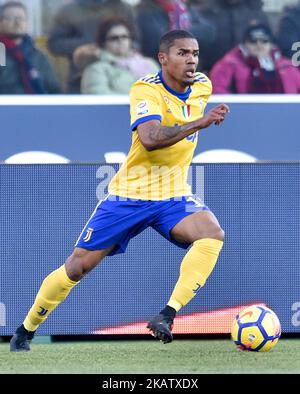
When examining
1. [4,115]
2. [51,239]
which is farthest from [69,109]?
[51,239]

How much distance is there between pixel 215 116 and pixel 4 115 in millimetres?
→ 3338

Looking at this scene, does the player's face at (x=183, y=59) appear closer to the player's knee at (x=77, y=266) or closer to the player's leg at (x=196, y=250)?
the player's leg at (x=196, y=250)

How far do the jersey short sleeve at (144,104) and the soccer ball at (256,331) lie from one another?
1.33m

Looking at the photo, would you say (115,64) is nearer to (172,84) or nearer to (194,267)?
(172,84)

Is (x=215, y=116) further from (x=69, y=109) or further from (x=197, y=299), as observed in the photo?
(x=69, y=109)

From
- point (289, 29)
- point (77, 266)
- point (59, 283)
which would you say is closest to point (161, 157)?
point (77, 266)

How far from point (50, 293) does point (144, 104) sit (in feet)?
4.27

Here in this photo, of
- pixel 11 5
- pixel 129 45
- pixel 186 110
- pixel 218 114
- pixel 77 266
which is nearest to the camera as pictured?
pixel 218 114

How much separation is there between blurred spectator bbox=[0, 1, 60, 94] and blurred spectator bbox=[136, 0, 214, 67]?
0.86 m

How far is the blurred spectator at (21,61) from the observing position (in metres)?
9.25

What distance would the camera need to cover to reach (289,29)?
9.52 metres

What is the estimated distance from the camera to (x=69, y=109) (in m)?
9.19

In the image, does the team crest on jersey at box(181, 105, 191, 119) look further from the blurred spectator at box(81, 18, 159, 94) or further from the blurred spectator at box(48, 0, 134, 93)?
the blurred spectator at box(48, 0, 134, 93)
